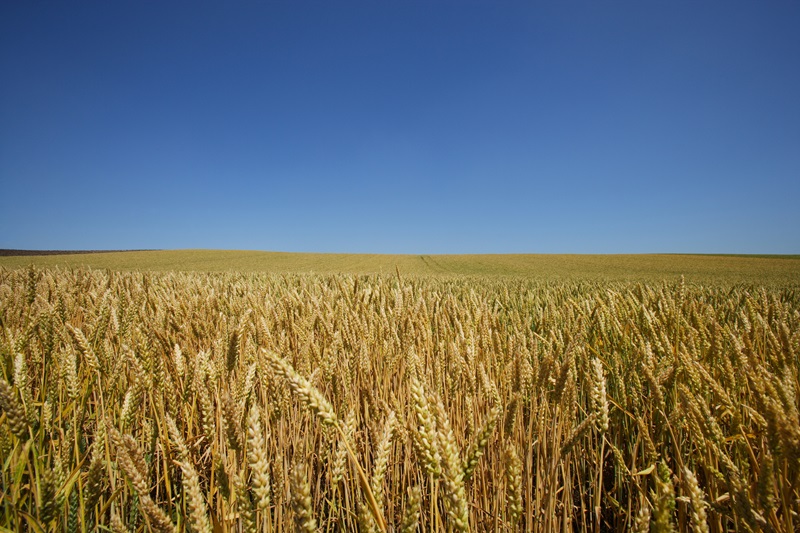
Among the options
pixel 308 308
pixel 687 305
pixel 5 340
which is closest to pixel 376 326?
pixel 308 308

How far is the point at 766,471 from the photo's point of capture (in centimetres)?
79

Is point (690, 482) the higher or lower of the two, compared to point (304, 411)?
higher

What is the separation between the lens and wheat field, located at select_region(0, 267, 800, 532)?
749 millimetres

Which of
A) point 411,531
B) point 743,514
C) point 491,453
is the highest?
point 411,531

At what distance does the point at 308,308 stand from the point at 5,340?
1680 millimetres

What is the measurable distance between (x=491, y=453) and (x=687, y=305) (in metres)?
2.29

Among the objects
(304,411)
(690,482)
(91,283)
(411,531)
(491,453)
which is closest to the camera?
(411,531)

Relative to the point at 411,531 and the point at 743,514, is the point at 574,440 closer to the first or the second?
the point at 743,514

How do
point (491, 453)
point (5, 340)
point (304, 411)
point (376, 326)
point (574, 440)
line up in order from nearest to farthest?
point (574, 440) → point (491, 453) → point (304, 411) → point (5, 340) → point (376, 326)

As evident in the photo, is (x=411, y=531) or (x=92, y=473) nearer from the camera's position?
(x=411, y=531)

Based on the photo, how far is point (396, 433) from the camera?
1.27 m

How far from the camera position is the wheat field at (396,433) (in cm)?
75

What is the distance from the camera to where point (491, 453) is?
1.53 meters

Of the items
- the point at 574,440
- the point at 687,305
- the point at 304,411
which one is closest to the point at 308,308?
the point at 304,411
